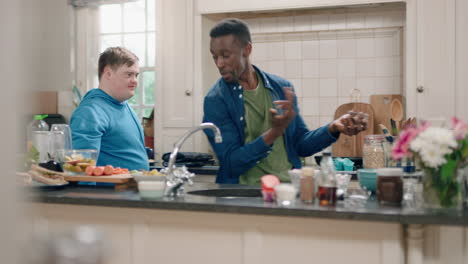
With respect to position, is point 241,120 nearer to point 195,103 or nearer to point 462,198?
point 462,198

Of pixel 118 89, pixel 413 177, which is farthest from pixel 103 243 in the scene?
pixel 118 89

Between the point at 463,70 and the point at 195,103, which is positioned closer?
the point at 463,70

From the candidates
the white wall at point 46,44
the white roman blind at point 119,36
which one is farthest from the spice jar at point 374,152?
the white wall at point 46,44

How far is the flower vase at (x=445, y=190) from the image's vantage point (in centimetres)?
171

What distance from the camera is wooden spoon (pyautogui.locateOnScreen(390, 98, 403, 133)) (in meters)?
3.88

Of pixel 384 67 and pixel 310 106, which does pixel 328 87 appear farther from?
pixel 384 67

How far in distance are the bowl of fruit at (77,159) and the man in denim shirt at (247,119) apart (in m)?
0.56

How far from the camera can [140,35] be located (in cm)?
470

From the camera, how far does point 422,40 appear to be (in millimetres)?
3744

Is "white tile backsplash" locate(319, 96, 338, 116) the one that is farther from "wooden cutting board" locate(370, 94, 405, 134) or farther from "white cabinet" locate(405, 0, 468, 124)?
"white cabinet" locate(405, 0, 468, 124)

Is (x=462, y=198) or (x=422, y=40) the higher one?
(x=422, y=40)

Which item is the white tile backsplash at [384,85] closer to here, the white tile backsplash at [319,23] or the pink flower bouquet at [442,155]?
the white tile backsplash at [319,23]

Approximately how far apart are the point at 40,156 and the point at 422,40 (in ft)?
8.65

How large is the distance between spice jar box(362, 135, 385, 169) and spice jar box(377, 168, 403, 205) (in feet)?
3.43
